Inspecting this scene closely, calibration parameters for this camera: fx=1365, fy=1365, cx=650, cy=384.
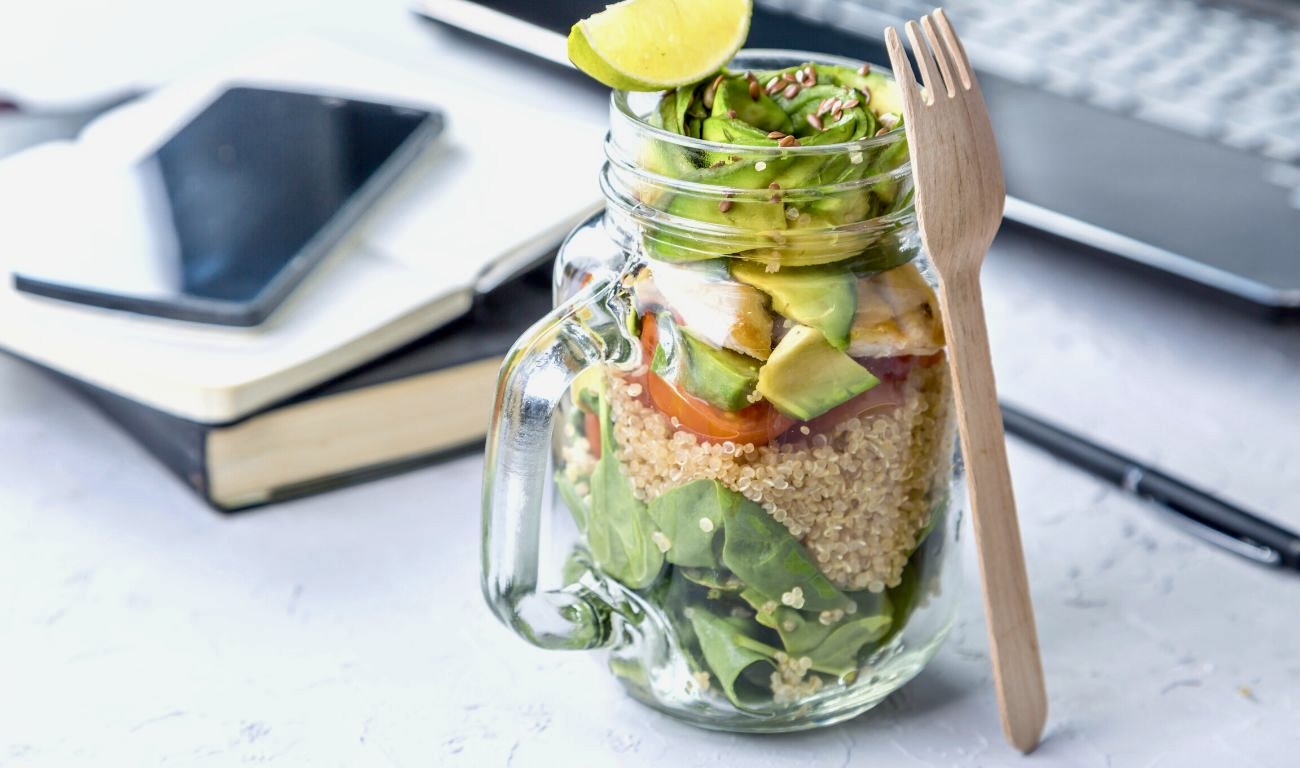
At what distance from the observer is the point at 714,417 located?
1.41ft

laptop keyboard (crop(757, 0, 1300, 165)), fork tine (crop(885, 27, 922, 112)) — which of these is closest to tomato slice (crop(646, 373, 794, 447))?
fork tine (crop(885, 27, 922, 112))

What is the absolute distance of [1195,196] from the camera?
0.77 meters

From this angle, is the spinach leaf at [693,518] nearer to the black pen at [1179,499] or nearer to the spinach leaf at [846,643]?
the spinach leaf at [846,643]

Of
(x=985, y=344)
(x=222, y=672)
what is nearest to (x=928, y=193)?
(x=985, y=344)

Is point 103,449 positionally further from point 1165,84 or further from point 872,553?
point 1165,84

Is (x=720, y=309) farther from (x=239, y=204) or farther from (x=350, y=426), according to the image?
(x=239, y=204)

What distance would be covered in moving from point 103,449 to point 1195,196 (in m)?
0.60

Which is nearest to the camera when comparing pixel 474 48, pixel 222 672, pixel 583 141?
pixel 222 672

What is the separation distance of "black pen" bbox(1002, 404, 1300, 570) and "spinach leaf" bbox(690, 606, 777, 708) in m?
0.25

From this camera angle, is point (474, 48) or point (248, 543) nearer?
point (248, 543)

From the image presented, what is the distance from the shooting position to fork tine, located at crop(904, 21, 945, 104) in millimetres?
408

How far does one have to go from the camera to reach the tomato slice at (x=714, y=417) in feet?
1.40

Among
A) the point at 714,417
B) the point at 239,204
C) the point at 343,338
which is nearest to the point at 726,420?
the point at 714,417

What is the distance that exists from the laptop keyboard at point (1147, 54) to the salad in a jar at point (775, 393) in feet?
1.61
